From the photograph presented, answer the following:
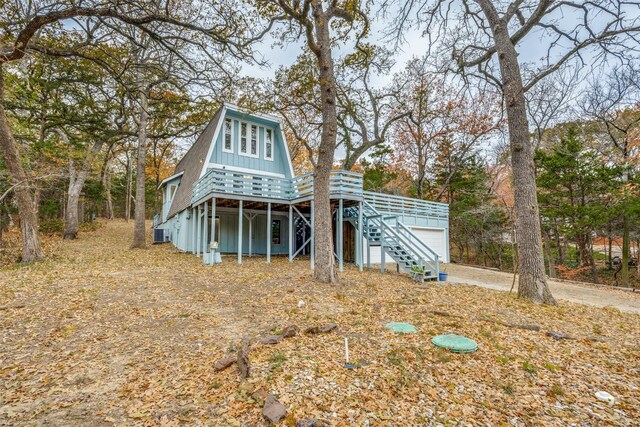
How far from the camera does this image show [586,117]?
1460 cm

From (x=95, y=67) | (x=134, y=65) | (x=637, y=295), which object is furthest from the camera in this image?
(x=95, y=67)

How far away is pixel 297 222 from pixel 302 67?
765 cm

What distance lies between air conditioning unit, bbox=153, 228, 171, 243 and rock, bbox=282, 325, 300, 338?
59.2 feet

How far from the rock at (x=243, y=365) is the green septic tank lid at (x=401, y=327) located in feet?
7.53

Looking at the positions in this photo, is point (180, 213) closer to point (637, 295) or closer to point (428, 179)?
point (428, 179)

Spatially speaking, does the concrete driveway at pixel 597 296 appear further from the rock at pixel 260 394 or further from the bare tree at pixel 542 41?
the rock at pixel 260 394

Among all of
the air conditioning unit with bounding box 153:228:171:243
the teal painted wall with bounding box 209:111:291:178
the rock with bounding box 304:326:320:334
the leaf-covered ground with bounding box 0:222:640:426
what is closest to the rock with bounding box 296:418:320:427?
the leaf-covered ground with bounding box 0:222:640:426

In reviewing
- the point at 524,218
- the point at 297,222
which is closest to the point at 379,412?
the point at 524,218

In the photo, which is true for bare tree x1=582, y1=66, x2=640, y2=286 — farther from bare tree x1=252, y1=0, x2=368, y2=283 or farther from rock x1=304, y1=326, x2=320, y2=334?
rock x1=304, y1=326, x2=320, y2=334

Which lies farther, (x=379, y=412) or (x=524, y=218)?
(x=524, y=218)

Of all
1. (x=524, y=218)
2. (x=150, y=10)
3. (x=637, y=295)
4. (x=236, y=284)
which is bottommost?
(x=637, y=295)

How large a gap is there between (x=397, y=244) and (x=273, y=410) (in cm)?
872

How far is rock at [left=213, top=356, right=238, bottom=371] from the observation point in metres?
3.39

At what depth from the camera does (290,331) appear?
4.37 m
